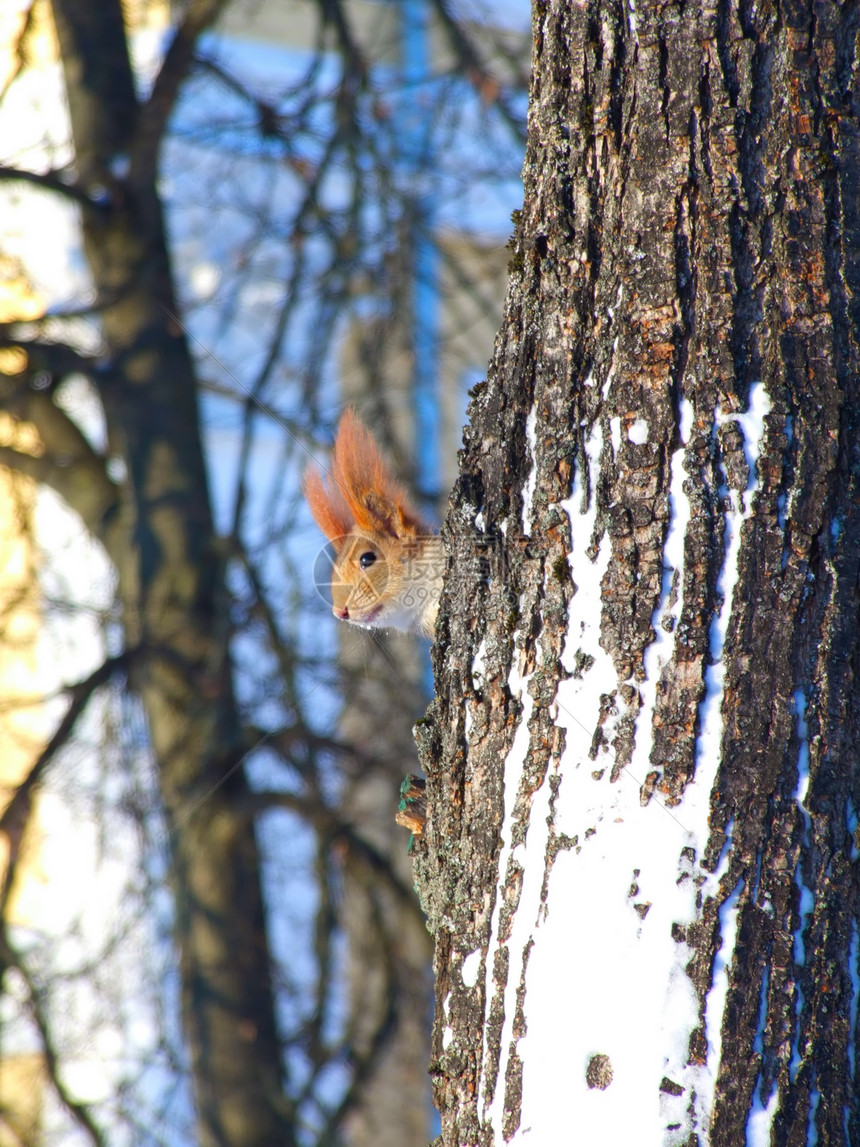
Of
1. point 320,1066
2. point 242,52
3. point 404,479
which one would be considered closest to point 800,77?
point 404,479

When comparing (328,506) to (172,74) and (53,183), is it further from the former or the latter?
(172,74)

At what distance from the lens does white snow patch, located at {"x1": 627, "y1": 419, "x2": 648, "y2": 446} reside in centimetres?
120

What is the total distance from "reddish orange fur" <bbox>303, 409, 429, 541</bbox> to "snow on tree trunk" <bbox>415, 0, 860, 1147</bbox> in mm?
637

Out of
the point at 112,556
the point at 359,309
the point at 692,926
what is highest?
the point at 359,309

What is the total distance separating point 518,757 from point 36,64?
3767 mm

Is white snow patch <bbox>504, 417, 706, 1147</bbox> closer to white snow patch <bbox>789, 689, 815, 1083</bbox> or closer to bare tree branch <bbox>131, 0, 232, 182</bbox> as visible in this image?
white snow patch <bbox>789, 689, 815, 1083</bbox>

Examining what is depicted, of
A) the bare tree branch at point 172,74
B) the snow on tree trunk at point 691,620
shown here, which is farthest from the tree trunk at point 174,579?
the snow on tree trunk at point 691,620

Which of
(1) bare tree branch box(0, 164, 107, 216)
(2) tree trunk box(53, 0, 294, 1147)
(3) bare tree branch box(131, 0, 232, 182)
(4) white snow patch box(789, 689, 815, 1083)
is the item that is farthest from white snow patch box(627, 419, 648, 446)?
(3) bare tree branch box(131, 0, 232, 182)

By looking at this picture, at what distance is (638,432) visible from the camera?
1201mm

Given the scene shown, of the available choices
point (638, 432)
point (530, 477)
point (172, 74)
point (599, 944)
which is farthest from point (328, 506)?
point (172, 74)

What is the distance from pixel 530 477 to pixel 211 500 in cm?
Answer: 322

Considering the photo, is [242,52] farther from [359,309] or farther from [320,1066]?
[320,1066]

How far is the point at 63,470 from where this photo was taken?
429 cm

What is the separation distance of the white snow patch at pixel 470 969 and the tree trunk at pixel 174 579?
8.50 ft
